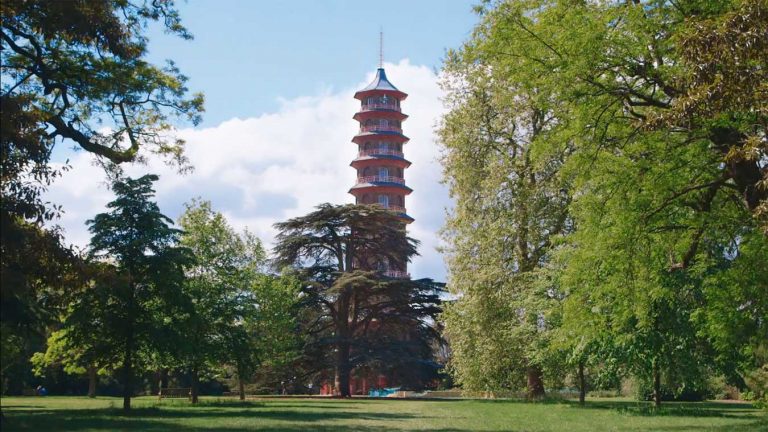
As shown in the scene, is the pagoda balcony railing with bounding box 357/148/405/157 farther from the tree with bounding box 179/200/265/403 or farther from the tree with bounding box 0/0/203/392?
the tree with bounding box 0/0/203/392

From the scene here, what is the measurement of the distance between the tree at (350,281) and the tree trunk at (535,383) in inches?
678

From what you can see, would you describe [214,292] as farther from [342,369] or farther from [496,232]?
[342,369]

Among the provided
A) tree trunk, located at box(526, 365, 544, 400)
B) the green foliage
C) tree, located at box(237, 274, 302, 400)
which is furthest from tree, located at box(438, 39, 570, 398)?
tree, located at box(237, 274, 302, 400)

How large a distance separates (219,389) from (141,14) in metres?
50.9

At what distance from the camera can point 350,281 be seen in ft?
175

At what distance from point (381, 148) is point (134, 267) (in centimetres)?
6148

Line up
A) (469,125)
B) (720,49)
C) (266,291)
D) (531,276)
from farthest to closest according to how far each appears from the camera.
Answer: (266,291) < (469,125) < (531,276) < (720,49)

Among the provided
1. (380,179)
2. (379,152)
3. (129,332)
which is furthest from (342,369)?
(379,152)

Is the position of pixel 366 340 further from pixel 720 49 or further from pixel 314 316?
pixel 720 49

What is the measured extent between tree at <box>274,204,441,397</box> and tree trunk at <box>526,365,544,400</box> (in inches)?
678

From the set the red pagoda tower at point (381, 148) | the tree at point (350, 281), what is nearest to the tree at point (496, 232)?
the tree at point (350, 281)

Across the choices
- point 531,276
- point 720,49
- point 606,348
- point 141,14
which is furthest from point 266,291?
point 720,49

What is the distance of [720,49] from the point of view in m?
12.2

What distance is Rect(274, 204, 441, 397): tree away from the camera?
180 ft
